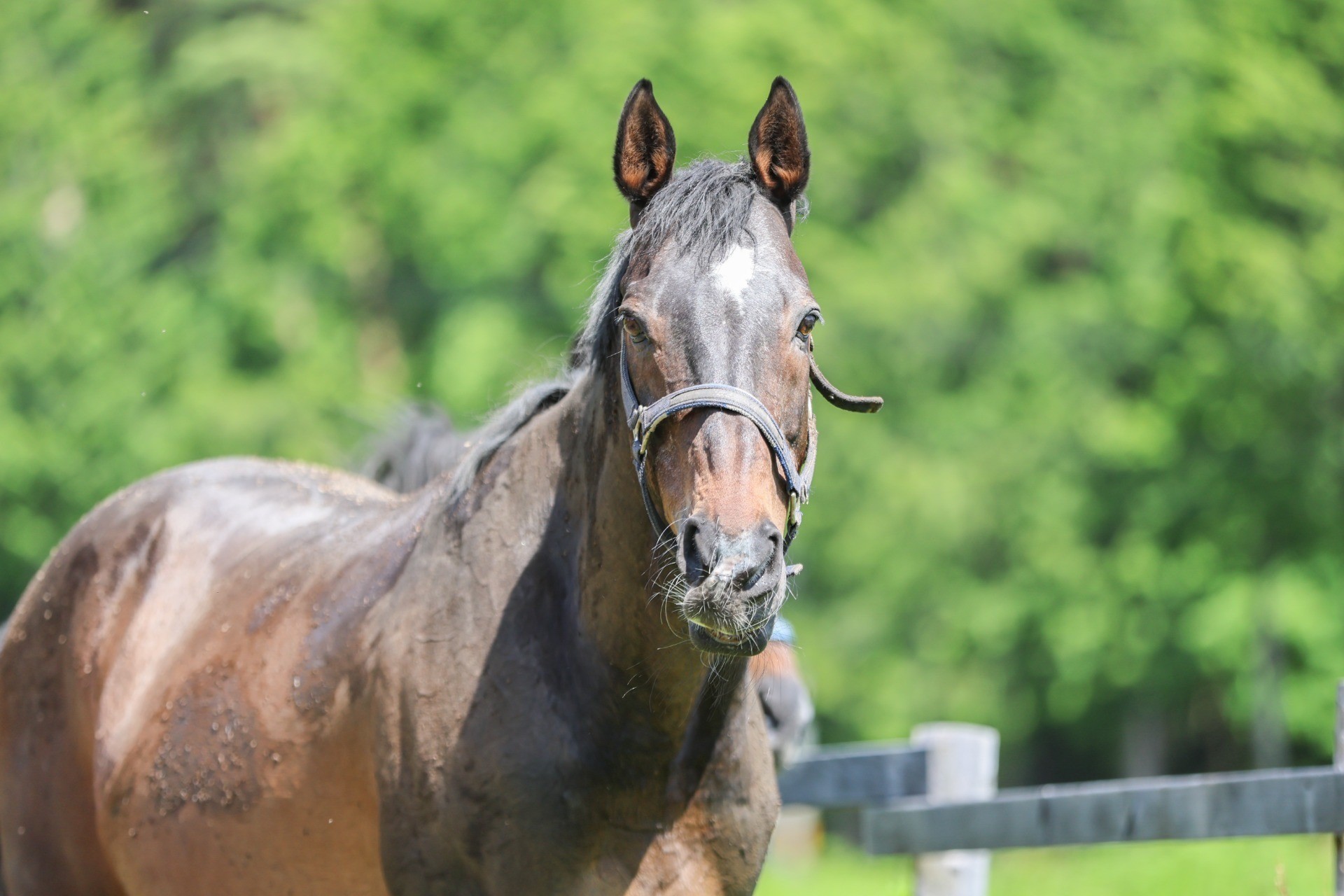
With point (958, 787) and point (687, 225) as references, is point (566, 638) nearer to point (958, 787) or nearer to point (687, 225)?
point (687, 225)

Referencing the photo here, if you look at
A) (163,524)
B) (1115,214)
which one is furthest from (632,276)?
(1115,214)

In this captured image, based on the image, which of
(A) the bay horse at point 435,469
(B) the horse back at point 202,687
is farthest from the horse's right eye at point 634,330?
(A) the bay horse at point 435,469

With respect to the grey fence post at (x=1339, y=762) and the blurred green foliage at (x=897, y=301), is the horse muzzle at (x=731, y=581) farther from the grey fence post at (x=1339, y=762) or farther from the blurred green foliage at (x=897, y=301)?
the blurred green foliage at (x=897, y=301)

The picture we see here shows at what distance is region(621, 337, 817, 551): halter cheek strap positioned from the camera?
9.57 feet

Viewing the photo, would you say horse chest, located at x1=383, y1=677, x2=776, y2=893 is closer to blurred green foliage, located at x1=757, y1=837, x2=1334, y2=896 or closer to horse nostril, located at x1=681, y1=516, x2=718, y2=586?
horse nostril, located at x1=681, y1=516, x2=718, y2=586

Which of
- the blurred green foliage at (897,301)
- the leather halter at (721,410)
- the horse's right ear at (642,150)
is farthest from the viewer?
the blurred green foliage at (897,301)

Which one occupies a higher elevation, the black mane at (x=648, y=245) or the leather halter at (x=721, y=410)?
the black mane at (x=648, y=245)

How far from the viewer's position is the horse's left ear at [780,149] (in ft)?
11.0

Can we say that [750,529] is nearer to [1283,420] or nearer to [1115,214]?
[1283,420]

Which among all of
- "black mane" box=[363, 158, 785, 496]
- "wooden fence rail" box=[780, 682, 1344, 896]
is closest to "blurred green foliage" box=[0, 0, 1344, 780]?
"wooden fence rail" box=[780, 682, 1344, 896]

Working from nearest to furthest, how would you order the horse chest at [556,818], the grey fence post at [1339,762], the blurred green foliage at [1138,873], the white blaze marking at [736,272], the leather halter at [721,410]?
the leather halter at [721,410] < the white blaze marking at [736,272] < the horse chest at [556,818] < the grey fence post at [1339,762] < the blurred green foliage at [1138,873]

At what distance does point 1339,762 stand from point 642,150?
2.73 meters

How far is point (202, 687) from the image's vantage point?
4.07 meters

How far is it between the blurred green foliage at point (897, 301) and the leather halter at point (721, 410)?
13574mm
